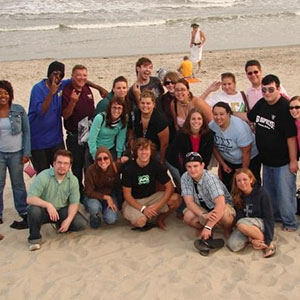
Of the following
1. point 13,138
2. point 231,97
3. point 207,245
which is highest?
point 231,97

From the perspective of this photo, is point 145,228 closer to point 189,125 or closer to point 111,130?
point 111,130

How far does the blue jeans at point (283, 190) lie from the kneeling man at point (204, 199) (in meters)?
0.58

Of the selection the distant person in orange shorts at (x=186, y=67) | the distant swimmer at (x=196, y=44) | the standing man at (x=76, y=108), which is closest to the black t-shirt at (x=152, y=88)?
the standing man at (x=76, y=108)

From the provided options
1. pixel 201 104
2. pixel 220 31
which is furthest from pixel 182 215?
pixel 220 31

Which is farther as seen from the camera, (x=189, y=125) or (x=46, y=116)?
(x=46, y=116)

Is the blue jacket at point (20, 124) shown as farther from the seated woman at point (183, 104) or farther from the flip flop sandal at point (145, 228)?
the seated woman at point (183, 104)

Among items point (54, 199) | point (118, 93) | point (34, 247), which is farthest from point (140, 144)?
point (34, 247)

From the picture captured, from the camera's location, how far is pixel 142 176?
18.5ft

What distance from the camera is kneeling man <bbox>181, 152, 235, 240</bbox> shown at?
5.18m

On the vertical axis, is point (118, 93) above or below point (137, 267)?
above

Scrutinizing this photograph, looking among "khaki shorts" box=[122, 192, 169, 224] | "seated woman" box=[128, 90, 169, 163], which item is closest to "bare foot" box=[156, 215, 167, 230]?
"khaki shorts" box=[122, 192, 169, 224]

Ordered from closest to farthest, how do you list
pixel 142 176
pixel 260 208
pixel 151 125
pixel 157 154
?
1. pixel 260 208
2. pixel 142 176
3. pixel 151 125
4. pixel 157 154

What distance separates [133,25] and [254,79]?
22245mm

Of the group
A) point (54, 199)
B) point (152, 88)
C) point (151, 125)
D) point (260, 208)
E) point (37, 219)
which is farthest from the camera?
point (152, 88)
